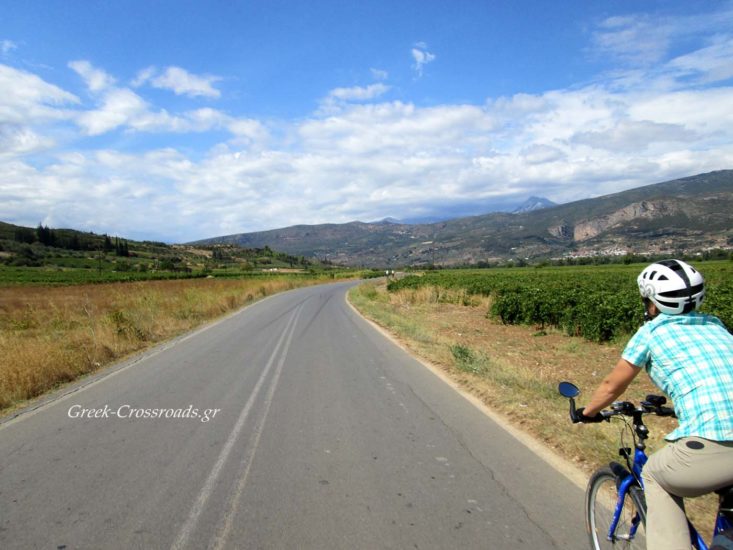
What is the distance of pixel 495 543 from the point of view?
3.59m

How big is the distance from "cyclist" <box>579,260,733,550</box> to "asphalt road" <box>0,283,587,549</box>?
1171mm

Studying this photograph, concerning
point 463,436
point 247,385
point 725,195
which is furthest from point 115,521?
point 725,195

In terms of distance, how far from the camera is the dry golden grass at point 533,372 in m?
5.62

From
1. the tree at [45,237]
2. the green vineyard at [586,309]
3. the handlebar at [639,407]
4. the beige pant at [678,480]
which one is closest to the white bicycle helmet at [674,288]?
the handlebar at [639,407]

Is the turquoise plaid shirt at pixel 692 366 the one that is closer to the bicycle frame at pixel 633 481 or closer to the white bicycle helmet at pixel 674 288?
the white bicycle helmet at pixel 674 288

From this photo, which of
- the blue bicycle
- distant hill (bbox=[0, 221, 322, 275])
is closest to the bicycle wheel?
the blue bicycle

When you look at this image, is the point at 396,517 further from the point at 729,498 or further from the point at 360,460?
the point at 729,498

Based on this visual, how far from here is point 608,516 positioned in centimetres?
357

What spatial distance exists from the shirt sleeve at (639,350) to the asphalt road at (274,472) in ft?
5.36

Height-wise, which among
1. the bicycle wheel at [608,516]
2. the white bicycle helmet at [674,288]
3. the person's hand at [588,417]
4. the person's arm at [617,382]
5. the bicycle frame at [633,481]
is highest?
the white bicycle helmet at [674,288]

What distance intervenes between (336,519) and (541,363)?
9.51m

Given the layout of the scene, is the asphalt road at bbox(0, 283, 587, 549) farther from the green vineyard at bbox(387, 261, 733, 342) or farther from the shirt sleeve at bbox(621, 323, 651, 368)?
the green vineyard at bbox(387, 261, 733, 342)

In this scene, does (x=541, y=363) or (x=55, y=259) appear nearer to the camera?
(x=541, y=363)

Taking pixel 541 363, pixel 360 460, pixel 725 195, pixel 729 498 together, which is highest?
pixel 725 195
